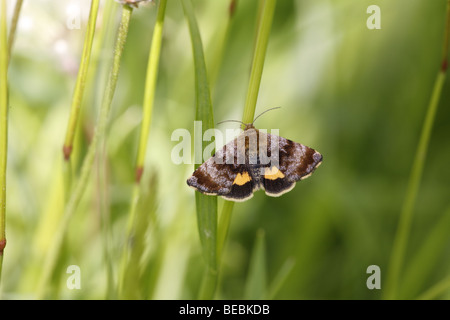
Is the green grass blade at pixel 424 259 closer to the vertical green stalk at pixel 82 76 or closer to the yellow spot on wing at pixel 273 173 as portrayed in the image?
the yellow spot on wing at pixel 273 173

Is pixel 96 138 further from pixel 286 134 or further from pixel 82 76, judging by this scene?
pixel 286 134

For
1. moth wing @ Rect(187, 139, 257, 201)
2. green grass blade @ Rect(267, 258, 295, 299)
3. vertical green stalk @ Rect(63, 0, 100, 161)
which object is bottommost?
green grass blade @ Rect(267, 258, 295, 299)

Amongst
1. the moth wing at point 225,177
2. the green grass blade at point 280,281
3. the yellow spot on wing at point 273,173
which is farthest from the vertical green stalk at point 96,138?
the green grass blade at point 280,281

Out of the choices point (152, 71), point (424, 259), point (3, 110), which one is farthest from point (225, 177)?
point (424, 259)

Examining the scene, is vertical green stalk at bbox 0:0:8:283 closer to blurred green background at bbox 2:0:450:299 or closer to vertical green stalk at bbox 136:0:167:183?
vertical green stalk at bbox 136:0:167:183

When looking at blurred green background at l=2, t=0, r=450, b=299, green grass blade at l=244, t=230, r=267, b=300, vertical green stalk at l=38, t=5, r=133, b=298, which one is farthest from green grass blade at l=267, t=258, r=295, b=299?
vertical green stalk at l=38, t=5, r=133, b=298

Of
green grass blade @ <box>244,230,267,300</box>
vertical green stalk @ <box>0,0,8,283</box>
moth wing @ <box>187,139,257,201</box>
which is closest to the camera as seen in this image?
vertical green stalk @ <box>0,0,8,283</box>
